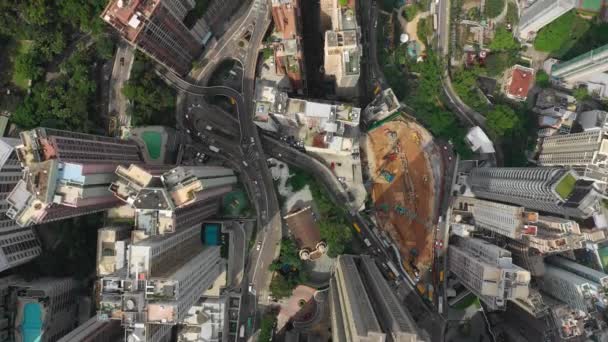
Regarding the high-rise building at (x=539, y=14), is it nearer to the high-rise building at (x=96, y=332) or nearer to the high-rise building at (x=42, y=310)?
the high-rise building at (x=96, y=332)

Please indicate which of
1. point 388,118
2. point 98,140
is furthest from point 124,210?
point 388,118

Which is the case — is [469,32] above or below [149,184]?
above

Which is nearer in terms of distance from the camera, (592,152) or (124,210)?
(592,152)

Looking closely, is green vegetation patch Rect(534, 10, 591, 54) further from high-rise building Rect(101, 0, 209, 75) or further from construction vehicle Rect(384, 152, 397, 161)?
high-rise building Rect(101, 0, 209, 75)

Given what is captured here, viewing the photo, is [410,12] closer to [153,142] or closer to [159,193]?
[153,142]

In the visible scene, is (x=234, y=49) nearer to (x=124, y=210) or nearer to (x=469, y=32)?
(x=124, y=210)

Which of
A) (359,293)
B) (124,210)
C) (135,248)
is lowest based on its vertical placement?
(359,293)
